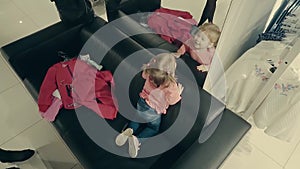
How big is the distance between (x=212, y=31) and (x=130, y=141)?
2.77 ft

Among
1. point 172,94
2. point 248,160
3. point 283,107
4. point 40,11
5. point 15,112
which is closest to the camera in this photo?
point 172,94

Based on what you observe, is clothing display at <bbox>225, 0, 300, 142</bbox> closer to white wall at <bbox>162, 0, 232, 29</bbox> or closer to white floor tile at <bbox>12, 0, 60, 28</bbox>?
white wall at <bbox>162, 0, 232, 29</bbox>

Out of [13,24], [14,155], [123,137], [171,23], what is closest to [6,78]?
[13,24]

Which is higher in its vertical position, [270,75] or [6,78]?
[270,75]

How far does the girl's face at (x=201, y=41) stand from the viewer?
157 centimetres

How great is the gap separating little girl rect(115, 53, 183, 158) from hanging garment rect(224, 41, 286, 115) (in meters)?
0.44

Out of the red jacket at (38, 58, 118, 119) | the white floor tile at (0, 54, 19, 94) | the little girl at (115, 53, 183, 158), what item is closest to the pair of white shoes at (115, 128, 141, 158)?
the little girl at (115, 53, 183, 158)

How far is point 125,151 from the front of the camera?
1535 millimetres

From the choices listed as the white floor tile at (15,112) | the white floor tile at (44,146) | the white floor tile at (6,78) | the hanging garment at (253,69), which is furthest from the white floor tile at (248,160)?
the white floor tile at (6,78)

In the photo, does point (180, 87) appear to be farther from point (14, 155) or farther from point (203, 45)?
point (14, 155)

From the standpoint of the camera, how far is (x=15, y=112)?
212 cm

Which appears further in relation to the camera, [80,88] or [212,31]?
[80,88]

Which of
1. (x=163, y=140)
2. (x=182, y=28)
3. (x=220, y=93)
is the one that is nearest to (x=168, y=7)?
(x=182, y=28)

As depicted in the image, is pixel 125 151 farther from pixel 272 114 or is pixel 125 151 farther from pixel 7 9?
pixel 7 9
